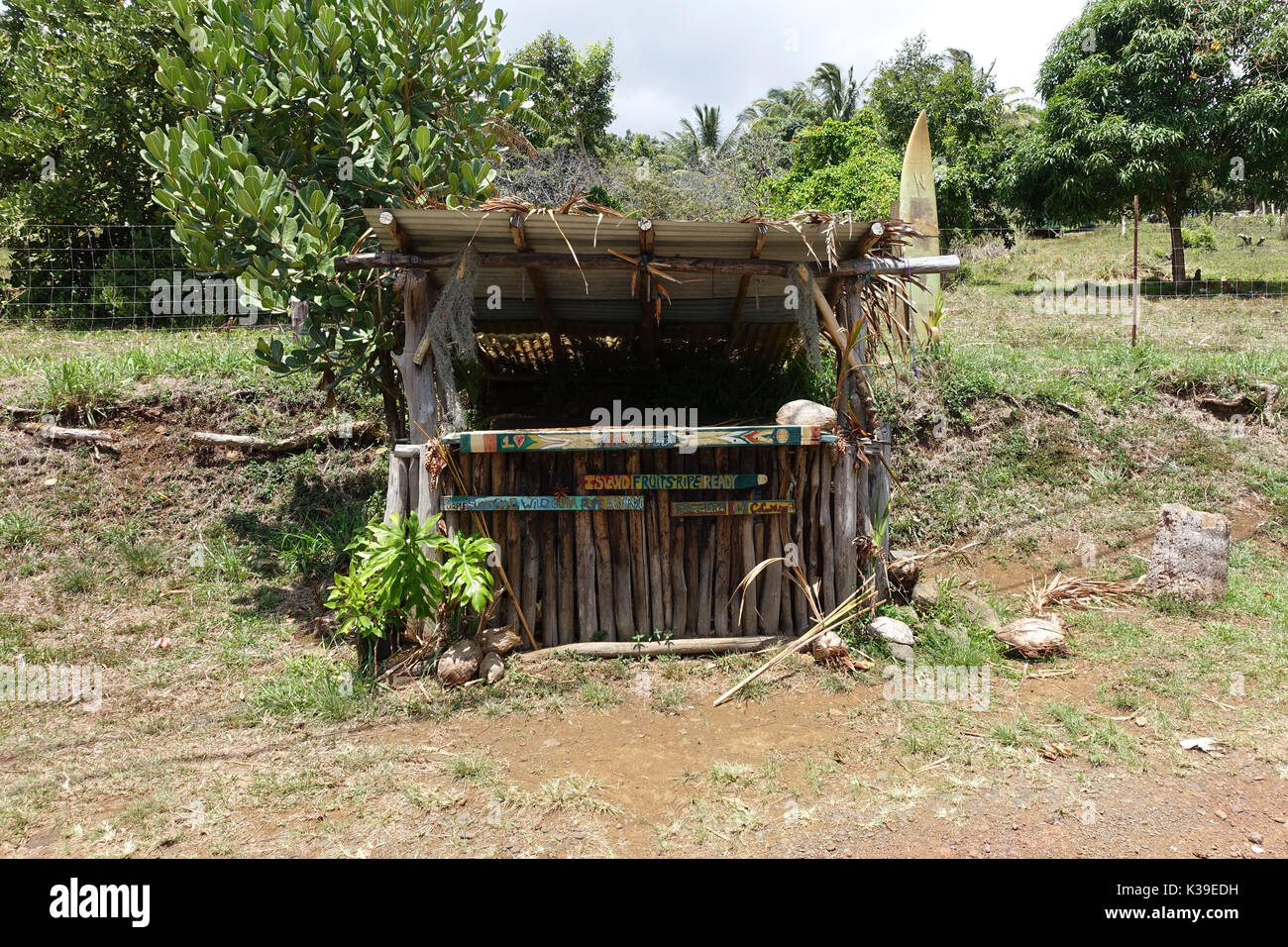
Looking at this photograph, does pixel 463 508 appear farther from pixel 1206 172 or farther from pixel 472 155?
pixel 1206 172

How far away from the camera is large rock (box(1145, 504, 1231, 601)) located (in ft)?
19.4

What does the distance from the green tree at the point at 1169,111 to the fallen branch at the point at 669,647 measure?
13.2 meters

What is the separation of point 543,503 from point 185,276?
8.33 meters

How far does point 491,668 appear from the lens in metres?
5.17

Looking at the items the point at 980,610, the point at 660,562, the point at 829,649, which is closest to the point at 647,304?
the point at 660,562

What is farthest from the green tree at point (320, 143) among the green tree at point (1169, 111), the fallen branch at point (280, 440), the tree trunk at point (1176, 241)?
the green tree at point (1169, 111)

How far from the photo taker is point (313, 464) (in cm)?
784

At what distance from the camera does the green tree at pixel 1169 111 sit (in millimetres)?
14383

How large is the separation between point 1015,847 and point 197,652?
5.34 metres

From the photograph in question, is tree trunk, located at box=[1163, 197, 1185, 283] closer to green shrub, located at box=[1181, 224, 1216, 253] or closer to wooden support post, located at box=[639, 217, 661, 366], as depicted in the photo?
green shrub, located at box=[1181, 224, 1216, 253]

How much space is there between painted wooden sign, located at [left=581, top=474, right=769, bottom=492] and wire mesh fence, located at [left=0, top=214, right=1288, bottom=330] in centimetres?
261

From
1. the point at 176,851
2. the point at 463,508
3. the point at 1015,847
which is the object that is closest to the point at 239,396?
the point at 463,508

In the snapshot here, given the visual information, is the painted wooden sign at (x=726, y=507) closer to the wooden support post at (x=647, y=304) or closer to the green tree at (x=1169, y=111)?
the wooden support post at (x=647, y=304)

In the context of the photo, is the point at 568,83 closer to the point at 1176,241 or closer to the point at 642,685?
the point at 1176,241
